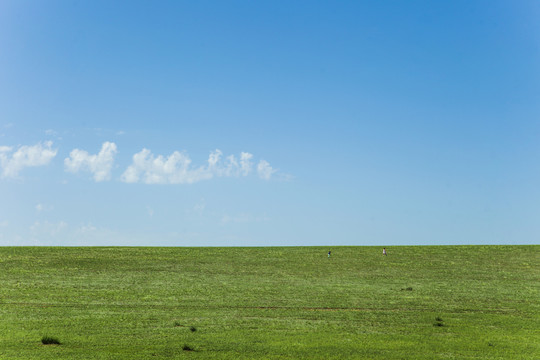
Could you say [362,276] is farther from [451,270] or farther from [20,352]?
[20,352]

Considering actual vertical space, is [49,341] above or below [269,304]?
below

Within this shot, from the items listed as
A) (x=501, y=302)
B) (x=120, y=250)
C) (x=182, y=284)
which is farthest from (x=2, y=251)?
(x=501, y=302)

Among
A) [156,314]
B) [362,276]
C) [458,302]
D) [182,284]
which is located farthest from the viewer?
[362,276]

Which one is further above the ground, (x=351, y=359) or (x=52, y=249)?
(x=52, y=249)

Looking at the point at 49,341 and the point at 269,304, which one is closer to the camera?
the point at 49,341

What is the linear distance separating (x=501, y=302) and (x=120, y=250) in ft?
133

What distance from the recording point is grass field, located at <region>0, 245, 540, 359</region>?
20469mm

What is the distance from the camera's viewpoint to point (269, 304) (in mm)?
29484

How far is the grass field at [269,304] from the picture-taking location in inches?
806

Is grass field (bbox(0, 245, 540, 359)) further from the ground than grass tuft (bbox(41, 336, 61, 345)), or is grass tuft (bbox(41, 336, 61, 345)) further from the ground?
grass field (bbox(0, 245, 540, 359))

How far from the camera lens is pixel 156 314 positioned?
87.3 feet

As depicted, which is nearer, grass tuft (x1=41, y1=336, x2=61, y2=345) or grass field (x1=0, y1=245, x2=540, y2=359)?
grass tuft (x1=41, y1=336, x2=61, y2=345)

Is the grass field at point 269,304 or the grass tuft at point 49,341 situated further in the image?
the grass field at point 269,304

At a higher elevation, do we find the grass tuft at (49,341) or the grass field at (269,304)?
the grass field at (269,304)
